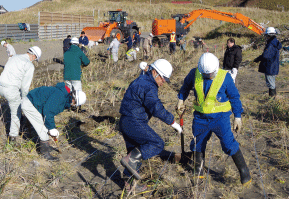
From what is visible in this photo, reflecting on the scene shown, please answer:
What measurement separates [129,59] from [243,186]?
32.5ft

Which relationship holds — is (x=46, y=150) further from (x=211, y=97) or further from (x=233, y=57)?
(x=233, y=57)

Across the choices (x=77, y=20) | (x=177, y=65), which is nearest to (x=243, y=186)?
(x=177, y=65)

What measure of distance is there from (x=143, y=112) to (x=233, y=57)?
429 cm

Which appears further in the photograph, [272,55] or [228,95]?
[272,55]

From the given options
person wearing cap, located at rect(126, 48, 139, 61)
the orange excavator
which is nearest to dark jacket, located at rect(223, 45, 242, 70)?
person wearing cap, located at rect(126, 48, 139, 61)

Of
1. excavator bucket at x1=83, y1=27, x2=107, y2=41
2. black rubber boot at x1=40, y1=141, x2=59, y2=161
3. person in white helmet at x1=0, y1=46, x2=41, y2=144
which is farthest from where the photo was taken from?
excavator bucket at x1=83, y1=27, x2=107, y2=41

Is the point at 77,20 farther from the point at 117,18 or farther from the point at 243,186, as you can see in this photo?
the point at 243,186

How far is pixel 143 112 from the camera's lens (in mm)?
3268

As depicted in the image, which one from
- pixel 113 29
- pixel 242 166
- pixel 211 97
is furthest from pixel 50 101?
pixel 113 29

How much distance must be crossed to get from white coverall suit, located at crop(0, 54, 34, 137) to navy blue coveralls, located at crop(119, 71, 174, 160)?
2091 millimetres

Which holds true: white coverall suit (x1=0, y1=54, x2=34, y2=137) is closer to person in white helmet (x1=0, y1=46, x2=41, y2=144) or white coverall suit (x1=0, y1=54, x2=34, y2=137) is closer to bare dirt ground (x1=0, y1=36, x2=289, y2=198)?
person in white helmet (x1=0, y1=46, x2=41, y2=144)

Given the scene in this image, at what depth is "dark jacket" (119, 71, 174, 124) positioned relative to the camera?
311cm

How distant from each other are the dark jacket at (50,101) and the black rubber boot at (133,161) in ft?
4.47

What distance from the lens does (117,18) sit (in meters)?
18.5
